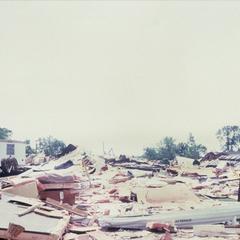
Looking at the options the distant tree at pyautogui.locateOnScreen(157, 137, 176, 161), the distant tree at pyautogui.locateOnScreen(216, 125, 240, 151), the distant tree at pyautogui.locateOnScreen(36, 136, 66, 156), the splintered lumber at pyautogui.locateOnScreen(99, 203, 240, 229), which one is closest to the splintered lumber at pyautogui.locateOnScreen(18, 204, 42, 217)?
the distant tree at pyautogui.locateOnScreen(36, 136, 66, 156)

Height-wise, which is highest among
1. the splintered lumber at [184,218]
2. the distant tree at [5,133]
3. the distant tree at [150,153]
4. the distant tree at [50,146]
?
the distant tree at [5,133]

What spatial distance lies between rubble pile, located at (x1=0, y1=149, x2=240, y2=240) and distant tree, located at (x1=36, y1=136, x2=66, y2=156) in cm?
11

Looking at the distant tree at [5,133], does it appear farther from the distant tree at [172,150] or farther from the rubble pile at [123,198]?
the distant tree at [172,150]

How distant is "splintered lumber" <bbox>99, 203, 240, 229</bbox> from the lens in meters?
5.14

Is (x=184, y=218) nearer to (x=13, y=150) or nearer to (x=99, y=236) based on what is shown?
(x=99, y=236)

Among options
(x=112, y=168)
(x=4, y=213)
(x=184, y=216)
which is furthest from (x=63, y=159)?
(x=184, y=216)

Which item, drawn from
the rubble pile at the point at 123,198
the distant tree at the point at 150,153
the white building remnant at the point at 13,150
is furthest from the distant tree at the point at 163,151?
the white building remnant at the point at 13,150

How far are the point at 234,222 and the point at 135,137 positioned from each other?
1735mm

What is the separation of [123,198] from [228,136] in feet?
5.49

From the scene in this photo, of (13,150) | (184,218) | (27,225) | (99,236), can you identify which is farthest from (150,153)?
(13,150)

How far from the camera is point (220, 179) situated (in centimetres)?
567

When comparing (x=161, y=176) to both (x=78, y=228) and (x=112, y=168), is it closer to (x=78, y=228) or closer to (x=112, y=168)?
(x=112, y=168)

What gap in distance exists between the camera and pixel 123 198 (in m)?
5.45

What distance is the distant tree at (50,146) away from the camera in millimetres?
5234
